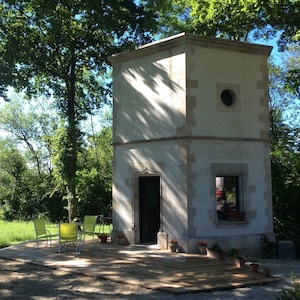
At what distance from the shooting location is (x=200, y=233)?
12.1 metres

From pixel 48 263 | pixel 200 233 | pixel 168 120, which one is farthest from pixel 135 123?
pixel 48 263

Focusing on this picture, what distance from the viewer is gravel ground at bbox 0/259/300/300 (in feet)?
25.1

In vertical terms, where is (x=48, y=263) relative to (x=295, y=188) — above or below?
below

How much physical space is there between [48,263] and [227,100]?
7032 millimetres

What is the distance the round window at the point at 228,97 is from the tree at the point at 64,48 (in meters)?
4.97

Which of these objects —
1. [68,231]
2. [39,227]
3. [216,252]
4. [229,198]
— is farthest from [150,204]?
[39,227]

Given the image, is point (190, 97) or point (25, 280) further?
point (190, 97)

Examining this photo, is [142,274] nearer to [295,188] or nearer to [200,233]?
[200,233]

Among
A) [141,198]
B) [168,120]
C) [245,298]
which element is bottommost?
[245,298]

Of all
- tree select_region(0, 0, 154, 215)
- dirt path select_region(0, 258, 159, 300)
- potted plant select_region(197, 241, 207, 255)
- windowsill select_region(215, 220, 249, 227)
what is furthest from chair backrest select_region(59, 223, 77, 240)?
tree select_region(0, 0, 154, 215)

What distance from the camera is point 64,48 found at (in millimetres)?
20438

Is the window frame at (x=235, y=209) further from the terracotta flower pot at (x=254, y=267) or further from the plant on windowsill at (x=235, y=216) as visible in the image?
the terracotta flower pot at (x=254, y=267)

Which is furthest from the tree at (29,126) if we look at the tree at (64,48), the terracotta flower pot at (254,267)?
the terracotta flower pot at (254,267)

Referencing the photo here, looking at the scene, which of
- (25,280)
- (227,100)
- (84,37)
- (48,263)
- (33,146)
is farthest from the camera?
(33,146)
